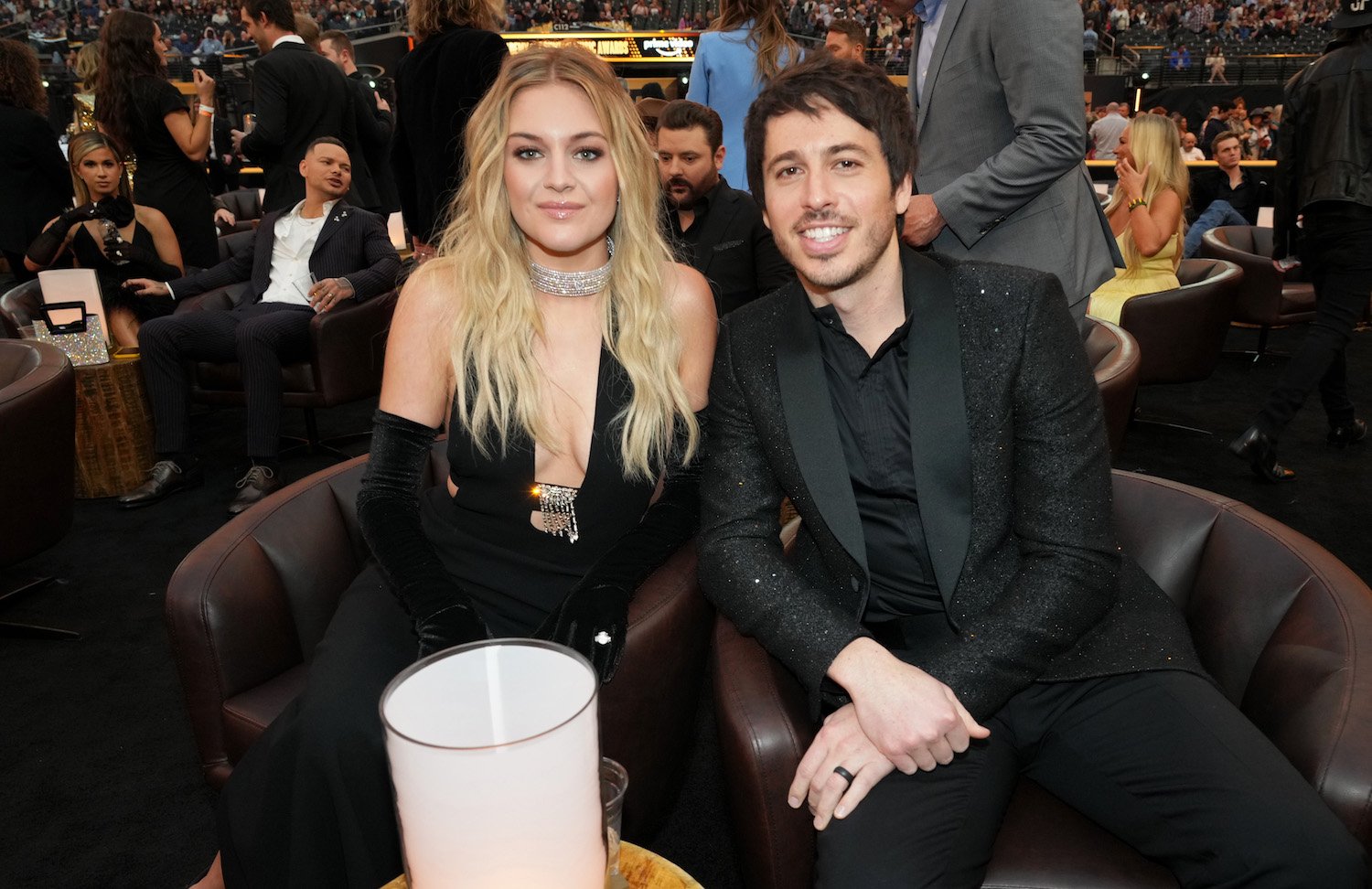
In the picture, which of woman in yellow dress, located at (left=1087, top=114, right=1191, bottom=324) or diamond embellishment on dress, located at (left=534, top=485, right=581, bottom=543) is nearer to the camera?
diamond embellishment on dress, located at (left=534, top=485, right=581, bottom=543)

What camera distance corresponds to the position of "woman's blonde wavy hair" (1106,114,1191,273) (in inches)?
154

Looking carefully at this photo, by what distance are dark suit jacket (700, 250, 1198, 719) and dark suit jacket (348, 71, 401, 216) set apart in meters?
3.41

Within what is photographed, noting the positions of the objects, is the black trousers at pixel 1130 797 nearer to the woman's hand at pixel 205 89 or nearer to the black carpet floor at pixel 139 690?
the black carpet floor at pixel 139 690

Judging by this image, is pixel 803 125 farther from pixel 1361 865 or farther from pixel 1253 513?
pixel 1361 865

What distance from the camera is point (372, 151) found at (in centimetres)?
517

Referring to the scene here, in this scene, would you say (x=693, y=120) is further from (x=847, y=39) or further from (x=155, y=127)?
(x=155, y=127)

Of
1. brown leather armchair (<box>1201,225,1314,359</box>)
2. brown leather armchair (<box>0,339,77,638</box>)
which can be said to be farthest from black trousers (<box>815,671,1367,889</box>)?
brown leather armchair (<box>1201,225,1314,359</box>)

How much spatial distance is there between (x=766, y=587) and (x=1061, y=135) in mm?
1124

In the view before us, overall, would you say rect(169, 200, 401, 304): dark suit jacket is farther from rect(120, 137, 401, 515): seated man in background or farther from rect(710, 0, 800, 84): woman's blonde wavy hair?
rect(710, 0, 800, 84): woman's blonde wavy hair

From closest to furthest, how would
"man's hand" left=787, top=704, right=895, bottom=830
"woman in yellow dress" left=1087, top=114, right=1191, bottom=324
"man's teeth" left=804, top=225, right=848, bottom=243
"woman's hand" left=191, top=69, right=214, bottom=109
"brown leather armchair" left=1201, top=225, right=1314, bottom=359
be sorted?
"man's hand" left=787, top=704, right=895, bottom=830 → "man's teeth" left=804, top=225, right=848, bottom=243 → "woman in yellow dress" left=1087, top=114, right=1191, bottom=324 → "woman's hand" left=191, top=69, right=214, bottom=109 → "brown leather armchair" left=1201, top=225, right=1314, bottom=359

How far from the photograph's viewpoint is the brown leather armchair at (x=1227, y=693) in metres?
Result: 1.26

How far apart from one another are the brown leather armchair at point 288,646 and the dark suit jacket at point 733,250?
1.50 m

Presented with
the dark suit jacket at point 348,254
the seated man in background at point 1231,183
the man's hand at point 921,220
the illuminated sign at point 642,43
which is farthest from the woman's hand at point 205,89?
the illuminated sign at point 642,43

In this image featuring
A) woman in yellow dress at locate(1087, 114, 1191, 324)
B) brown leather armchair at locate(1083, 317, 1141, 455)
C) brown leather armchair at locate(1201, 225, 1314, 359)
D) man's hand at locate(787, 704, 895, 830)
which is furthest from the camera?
brown leather armchair at locate(1201, 225, 1314, 359)
